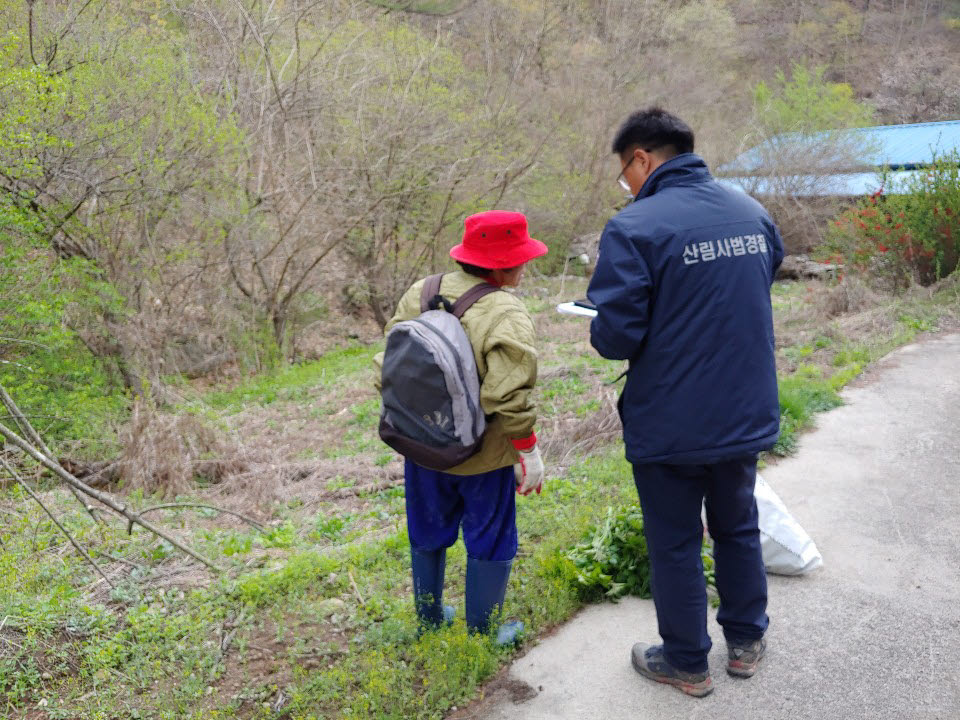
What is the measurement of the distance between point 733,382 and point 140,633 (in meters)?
2.82

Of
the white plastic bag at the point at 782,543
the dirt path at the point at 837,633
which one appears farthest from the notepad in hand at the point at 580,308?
the dirt path at the point at 837,633

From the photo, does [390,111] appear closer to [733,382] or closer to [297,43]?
[297,43]

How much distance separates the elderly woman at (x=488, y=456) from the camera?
3037mm

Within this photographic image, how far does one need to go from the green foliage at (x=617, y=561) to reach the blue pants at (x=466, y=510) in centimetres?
66

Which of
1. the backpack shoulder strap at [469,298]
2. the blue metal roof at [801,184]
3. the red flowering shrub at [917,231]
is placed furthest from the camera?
the blue metal roof at [801,184]

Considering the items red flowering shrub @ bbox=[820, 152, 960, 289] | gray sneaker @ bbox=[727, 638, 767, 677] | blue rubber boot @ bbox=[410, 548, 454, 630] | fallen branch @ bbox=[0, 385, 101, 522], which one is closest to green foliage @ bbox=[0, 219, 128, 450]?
fallen branch @ bbox=[0, 385, 101, 522]

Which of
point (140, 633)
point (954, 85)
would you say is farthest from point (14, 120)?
point (954, 85)

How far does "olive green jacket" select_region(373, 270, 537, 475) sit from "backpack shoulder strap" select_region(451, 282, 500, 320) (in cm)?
2

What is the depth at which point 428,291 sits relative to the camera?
3.25 metres

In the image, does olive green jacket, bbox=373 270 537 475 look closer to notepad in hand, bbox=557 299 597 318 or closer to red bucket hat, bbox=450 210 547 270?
red bucket hat, bbox=450 210 547 270

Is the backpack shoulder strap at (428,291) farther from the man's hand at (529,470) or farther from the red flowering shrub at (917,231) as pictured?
the red flowering shrub at (917,231)

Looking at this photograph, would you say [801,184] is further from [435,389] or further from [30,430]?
[30,430]

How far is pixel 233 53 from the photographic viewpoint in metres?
14.7

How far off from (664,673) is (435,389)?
1.38m
